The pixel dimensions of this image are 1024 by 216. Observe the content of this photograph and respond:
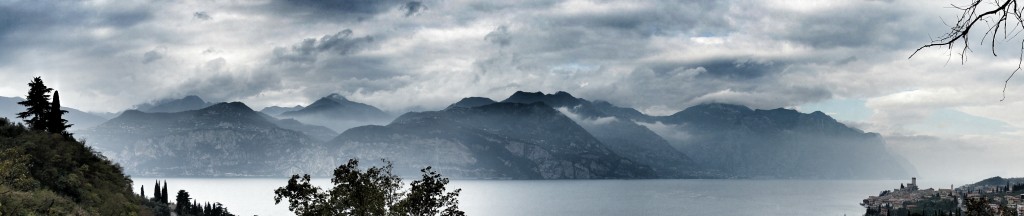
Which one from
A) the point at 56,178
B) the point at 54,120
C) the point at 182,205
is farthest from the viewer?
the point at 182,205

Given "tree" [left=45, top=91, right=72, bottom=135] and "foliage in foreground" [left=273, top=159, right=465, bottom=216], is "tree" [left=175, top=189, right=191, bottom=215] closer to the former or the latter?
"tree" [left=45, top=91, right=72, bottom=135]

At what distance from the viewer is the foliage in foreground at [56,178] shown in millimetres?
58438

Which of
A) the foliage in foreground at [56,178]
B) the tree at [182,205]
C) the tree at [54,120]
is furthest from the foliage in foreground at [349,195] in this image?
the tree at [182,205]

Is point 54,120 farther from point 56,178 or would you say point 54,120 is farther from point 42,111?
point 56,178

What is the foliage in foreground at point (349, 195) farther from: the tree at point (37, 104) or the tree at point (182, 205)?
the tree at point (182, 205)

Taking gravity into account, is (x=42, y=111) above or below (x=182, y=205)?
above

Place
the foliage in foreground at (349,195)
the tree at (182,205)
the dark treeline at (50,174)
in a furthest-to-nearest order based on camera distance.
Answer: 1. the tree at (182,205)
2. the dark treeline at (50,174)
3. the foliage in foreground at (349,195)

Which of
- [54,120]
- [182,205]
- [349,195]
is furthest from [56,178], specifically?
[182,205]

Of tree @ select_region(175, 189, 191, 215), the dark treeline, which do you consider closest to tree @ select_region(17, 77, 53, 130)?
the dark treeline

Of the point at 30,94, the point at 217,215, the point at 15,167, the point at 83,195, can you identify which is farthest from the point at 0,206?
the point at 217,215

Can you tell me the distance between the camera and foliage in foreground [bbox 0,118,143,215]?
2301 inches

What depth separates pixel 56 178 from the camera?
7619 centimetres

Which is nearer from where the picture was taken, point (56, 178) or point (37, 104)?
point (56, 178)

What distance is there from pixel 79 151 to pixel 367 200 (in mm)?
60646
